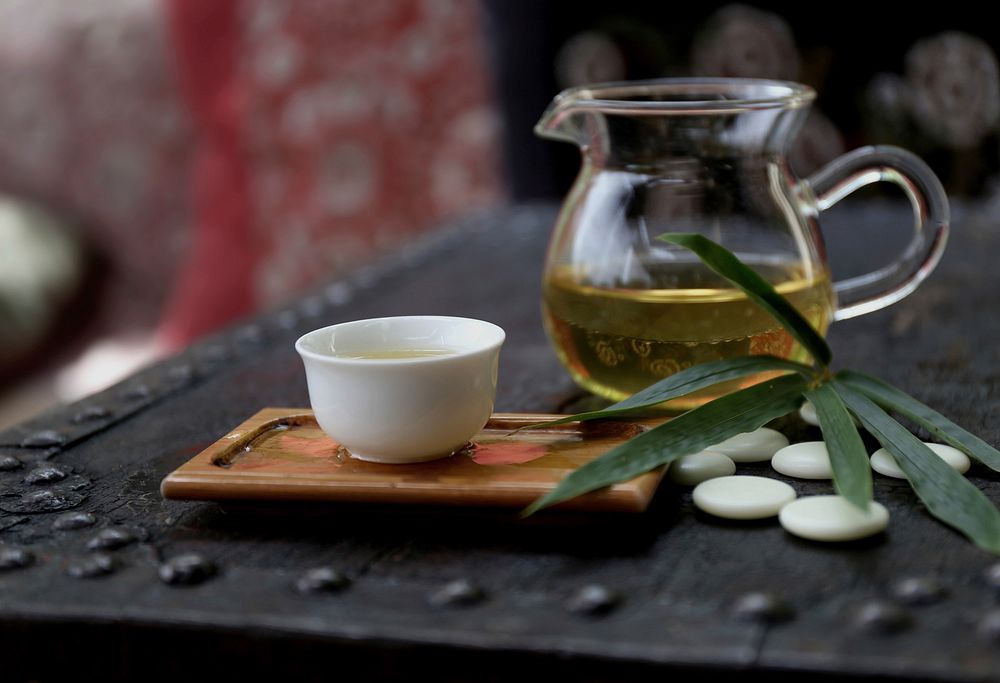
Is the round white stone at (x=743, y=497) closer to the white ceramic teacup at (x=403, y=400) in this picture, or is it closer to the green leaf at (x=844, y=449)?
the green leaf at (x=844, y=449)

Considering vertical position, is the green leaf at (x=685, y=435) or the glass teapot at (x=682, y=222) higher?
the glass teapot at (x=682, y=222)

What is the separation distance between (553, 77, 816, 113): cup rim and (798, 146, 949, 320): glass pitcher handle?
68 mm

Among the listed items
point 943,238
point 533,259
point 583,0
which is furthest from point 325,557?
point 583,0

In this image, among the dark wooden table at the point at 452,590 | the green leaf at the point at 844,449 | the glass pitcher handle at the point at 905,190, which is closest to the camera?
the dark wooden table at the point at 452,590

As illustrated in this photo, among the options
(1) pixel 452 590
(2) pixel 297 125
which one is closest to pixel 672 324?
(1) pixel 452 590

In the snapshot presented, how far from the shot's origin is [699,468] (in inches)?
24.2

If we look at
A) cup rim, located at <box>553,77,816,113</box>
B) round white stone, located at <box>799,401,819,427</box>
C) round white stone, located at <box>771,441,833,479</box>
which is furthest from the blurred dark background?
round white stone, located at <box>771,441,833,479</box>

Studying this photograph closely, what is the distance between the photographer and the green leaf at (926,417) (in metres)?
0.60

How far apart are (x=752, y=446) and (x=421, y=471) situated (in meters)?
0.21

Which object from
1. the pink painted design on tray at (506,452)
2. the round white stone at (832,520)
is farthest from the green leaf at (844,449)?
the pink painted design on tray at (506,452)

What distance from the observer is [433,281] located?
1.30 meters

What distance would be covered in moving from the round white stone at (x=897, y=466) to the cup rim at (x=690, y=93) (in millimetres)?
235

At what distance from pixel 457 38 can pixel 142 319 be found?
A: 907mm

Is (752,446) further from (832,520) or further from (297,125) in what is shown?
(297,125)
